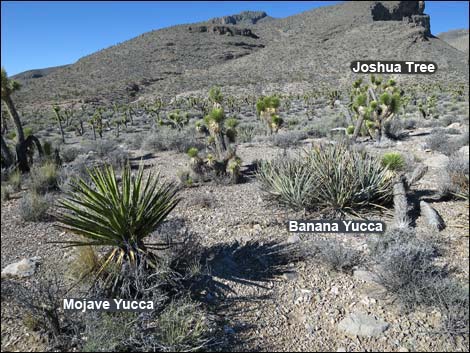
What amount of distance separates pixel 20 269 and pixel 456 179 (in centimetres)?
731

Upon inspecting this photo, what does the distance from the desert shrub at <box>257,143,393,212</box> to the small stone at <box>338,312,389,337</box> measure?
2.41m

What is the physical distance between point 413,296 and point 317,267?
1212mm

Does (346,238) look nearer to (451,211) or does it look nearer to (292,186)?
(292,186)

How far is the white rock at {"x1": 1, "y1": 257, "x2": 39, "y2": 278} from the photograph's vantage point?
15.3ft

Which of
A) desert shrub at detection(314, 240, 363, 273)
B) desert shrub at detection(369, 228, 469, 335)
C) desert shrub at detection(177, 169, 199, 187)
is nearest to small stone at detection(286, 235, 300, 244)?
desert shrub at detection(314, 240, 363, 273)

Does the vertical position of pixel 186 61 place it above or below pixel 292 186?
above

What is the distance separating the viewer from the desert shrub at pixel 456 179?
6898mm

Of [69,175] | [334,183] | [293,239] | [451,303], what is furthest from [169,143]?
[451,303]

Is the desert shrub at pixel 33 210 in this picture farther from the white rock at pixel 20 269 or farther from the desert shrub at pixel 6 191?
the white rock at pixel 20 269

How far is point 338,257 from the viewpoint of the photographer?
479 cm

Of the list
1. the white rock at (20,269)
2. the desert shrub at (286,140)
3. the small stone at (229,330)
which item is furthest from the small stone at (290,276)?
the desert shrub at (286,140)

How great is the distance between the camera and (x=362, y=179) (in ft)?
20.5

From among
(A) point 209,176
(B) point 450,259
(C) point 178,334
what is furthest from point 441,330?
(A) point 209,176

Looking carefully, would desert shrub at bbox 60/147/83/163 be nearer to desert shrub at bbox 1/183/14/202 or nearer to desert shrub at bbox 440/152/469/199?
desert shrub at bbox 1/183/14/202
